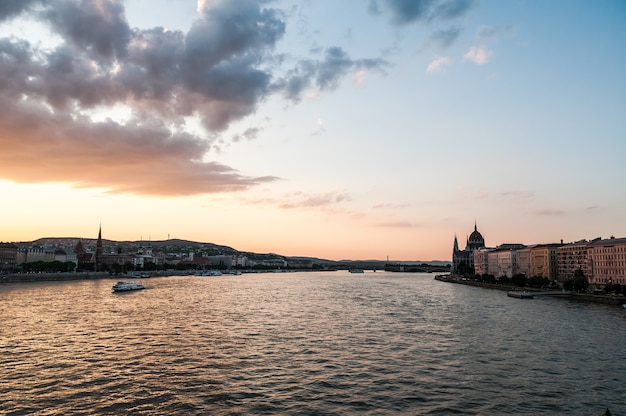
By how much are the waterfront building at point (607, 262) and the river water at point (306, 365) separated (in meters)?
54.0

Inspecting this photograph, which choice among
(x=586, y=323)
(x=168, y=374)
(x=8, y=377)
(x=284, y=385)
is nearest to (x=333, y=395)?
(x=284, y=385)

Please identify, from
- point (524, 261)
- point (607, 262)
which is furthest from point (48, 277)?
point (524, 261)

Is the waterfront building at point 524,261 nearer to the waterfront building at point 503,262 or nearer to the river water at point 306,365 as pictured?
the waterfront building at point 503,262

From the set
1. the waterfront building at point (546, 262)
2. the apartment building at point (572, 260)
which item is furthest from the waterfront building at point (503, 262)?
the apartment building at point (572, 260)

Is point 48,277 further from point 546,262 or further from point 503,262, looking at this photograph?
point 503,262

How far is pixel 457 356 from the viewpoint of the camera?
32656 millimetres

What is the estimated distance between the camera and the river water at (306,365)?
72.8ft

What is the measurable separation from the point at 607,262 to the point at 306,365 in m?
98.4

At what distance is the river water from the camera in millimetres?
22188

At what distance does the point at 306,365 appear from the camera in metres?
29.3

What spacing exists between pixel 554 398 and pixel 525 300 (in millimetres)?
64363

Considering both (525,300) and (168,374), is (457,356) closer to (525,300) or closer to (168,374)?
(168,374)

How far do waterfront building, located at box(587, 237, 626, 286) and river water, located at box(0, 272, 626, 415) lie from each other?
54.0m

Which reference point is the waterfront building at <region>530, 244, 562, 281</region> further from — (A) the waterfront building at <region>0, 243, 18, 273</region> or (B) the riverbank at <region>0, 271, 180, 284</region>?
→ (A) the waterfront building at <region>0, 243, 18, 273</region>
